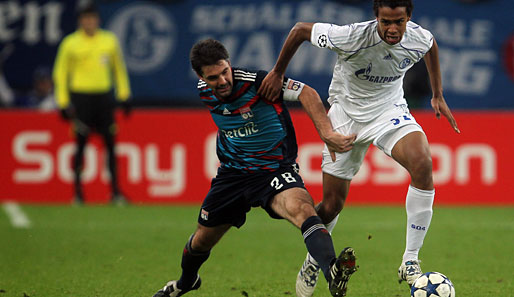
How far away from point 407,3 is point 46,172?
24.2ft

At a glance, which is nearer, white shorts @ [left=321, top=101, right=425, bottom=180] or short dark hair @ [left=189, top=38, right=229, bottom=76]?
short dark hair @ [left=189, top=38, right=229, bottom=76]

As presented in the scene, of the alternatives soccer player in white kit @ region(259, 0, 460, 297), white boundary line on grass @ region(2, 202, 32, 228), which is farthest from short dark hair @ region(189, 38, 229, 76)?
white boundary line on grass @ region(2, 202, 32, 228)

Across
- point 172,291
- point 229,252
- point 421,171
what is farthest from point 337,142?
point 229,252

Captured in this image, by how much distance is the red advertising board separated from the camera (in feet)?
36.7

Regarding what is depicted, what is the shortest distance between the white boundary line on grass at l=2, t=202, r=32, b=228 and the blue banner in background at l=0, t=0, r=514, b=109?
2.86 meters

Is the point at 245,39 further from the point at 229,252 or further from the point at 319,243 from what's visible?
the point at 319,243

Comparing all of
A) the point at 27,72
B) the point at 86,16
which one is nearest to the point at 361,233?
the point at 86,16

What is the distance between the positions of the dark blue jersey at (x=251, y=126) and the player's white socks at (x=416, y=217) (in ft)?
2.64

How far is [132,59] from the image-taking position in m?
13.6

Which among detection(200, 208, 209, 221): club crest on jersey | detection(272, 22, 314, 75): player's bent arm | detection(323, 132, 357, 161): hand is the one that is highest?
detection(272, 22, 314, 75): player's bent arm

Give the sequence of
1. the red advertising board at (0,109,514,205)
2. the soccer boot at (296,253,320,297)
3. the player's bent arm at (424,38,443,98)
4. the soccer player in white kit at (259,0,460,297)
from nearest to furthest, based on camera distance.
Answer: the soccer player in white kit at (259,0,460,297) → the soccer boot at (296,253,320,297) → the player's bent arm at (424,38,443,98) → the red advertising board at (0,109,514,205)

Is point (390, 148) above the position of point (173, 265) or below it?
above

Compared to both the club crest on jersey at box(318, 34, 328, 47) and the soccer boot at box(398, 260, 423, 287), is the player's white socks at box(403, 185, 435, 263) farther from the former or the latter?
the club crest on jersey at box(318, 34, 328, 47)

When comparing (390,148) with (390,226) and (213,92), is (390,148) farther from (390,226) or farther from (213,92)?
(390,226)
